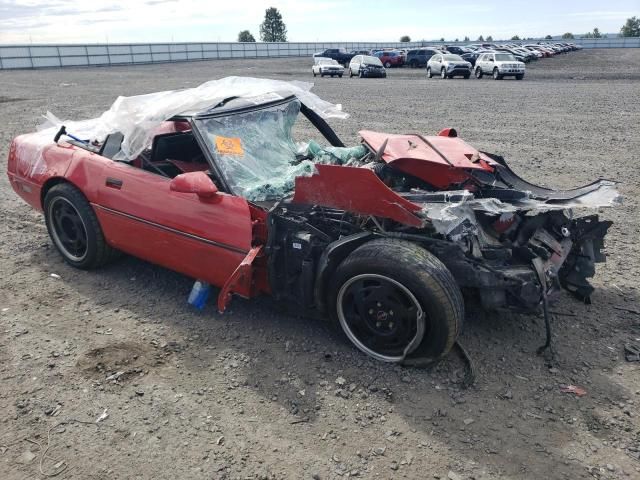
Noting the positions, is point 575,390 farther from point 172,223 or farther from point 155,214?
point 155,214

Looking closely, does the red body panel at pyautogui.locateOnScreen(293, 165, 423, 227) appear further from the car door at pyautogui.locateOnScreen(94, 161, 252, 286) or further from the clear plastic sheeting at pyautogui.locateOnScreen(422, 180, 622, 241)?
the car door at pyautogui.locateOnScreen(94, 161, 252, 286)

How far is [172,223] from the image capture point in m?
3.80

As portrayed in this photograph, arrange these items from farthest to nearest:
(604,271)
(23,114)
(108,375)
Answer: (23,114), (604,271), (108,375)

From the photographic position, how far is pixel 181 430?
2.83 metres

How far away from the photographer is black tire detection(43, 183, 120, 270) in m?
4.36

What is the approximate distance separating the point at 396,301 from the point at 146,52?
57.8m

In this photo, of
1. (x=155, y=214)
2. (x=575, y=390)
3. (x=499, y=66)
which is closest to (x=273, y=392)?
(x=155, y=214)

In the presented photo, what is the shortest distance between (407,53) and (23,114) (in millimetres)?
31308

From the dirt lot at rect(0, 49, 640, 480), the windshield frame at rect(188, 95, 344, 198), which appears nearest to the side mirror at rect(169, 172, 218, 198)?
the windshield frame at rect(188, 95, 344, 198)

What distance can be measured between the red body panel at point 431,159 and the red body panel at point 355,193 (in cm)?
75

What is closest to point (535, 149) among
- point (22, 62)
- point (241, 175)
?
point (241, 175)

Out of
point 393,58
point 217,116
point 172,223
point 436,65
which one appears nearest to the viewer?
point 172,223

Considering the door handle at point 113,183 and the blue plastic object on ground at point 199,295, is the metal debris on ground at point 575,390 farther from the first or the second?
the door handle at point 113,183

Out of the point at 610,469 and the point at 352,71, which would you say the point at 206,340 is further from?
the point at 352,71
